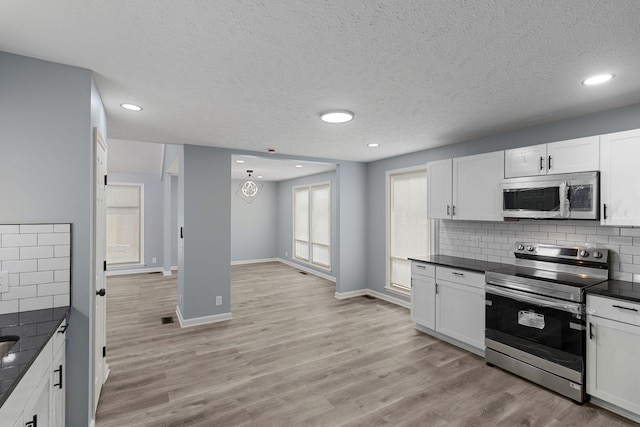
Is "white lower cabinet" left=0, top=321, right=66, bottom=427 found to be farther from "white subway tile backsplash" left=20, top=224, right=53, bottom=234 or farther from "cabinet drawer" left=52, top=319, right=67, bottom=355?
"white subway tile backsplash" left=20, top=224, right=53, bottom=234

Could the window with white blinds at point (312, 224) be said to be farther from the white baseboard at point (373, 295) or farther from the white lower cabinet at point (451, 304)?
the white lower cabinet at point (451, 304)

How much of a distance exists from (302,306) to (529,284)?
10.9 feet

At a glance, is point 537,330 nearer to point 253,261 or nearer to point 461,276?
point 461,276

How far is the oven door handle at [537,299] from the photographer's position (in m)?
2.53

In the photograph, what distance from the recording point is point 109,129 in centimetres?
347

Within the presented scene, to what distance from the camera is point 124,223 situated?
781 cm

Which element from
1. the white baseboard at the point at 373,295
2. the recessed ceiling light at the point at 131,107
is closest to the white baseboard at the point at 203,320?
the white baseboard at the point at 373,295

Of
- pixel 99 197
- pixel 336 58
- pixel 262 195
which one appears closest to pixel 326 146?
pixel 336 58

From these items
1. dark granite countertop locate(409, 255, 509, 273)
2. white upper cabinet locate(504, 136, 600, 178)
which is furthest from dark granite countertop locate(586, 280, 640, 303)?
white upper cabinet locate(504, 136, 600, 178)

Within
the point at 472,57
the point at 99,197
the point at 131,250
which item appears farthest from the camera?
the point at 131,250

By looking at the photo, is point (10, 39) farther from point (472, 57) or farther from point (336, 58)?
point (472, 57)

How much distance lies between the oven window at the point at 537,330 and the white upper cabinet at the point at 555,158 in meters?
1.30

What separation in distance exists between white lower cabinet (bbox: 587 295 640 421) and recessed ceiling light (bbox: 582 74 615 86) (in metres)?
1.64

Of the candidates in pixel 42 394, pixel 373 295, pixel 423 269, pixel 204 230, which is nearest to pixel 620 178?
pixel 423 269
